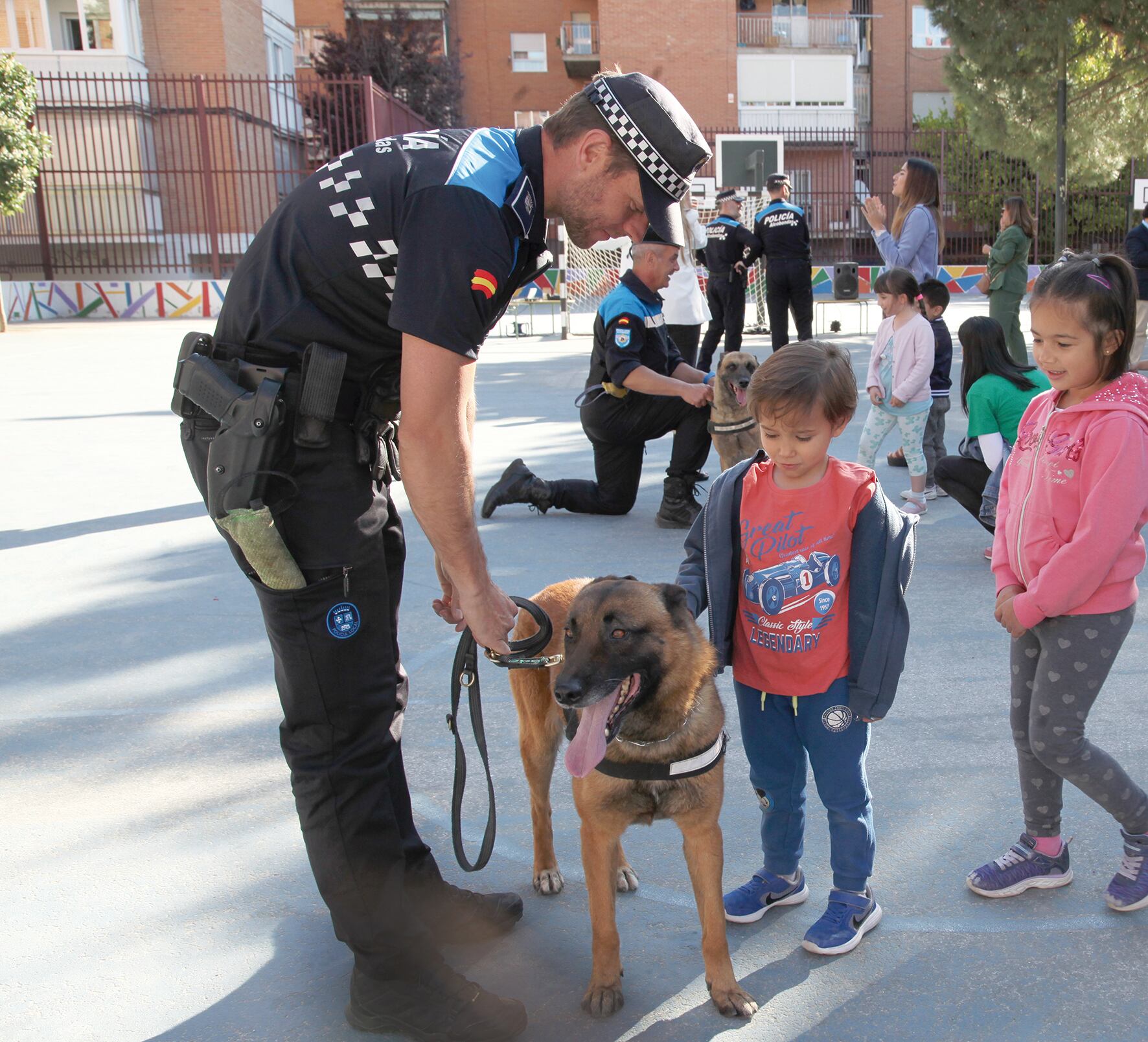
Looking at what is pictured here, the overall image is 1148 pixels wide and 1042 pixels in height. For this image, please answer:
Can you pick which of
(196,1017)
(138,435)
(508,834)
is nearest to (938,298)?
(508,834)

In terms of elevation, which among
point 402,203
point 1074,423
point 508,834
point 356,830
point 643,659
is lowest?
point 508,834

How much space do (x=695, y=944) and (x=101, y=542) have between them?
5.27 m

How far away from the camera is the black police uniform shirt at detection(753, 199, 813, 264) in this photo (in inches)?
476

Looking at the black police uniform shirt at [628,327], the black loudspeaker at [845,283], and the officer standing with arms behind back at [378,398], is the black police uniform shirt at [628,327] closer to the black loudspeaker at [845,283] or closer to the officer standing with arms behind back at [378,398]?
the officer standing with arms behind back at [378,398]

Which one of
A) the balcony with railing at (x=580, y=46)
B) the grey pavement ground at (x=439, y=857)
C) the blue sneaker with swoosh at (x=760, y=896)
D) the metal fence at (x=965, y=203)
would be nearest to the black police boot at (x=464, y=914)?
the grey pavement ground at (x=439, y=857)

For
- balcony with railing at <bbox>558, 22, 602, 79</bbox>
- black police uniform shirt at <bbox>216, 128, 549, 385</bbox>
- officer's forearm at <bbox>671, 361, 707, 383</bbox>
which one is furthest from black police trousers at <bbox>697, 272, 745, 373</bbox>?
balcony with railing at <bbox>558, 22, 602, 79</bbox>

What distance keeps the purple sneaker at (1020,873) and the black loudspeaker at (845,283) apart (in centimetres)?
1511

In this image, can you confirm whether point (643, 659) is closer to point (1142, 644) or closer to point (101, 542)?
point (1142, 644)

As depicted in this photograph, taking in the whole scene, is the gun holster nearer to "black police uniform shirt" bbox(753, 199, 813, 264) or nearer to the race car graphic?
the race car graphic

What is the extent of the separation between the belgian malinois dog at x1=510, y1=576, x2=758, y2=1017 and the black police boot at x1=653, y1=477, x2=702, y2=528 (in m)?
4.19

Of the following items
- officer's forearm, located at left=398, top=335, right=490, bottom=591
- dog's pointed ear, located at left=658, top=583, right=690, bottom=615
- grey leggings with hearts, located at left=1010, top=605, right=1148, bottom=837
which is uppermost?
officer's forearm, located at left=398, top=335, right=490, bottom=591

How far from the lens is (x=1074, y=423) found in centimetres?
269

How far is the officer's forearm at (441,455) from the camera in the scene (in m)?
2.07

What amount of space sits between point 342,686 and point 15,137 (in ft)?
71.9
